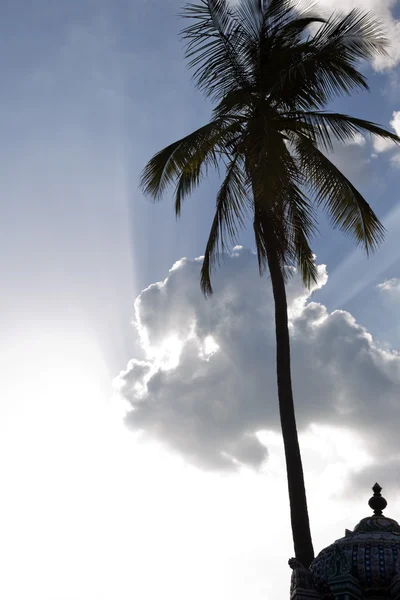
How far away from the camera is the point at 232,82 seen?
18.9m

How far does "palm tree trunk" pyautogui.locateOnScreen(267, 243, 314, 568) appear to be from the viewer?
14.9 metres

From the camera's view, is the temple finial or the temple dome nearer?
the temple dome

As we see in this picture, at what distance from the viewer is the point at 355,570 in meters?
8.84

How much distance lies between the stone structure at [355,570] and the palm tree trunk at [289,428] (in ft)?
16.4

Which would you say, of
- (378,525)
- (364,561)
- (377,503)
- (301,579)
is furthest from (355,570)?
(377,503)

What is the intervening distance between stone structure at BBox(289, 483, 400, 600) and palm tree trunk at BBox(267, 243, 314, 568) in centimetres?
499

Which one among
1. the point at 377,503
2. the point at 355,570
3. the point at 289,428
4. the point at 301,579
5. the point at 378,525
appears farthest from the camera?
the point at 289,428

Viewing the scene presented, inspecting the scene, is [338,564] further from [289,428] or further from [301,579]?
[289,428]

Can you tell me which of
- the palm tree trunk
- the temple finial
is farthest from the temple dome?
the palm tree trunk

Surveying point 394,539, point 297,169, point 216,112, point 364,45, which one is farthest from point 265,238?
point 394,539

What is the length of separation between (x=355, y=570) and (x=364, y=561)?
151 millimetres

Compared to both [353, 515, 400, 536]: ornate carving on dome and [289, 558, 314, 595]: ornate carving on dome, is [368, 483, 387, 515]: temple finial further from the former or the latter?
[289, 558, 314, 595]: ornate carving on dome

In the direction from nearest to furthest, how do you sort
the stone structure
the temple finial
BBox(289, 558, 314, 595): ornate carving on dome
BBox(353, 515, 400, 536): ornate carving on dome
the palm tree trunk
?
the stone structure, BBox(289, 558, 314, 595): ornate carving on dome, BBox(353, 515, 400, 536): ornate carving on dome, the temple finial, the palm tree trunk

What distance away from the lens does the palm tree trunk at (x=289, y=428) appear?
48.8 feet
